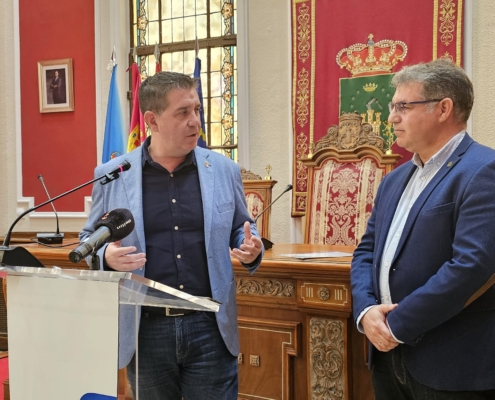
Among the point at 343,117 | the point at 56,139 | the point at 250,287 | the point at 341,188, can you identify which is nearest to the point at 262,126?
the point at 343,117

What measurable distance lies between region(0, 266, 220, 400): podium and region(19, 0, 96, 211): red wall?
4.37 meters

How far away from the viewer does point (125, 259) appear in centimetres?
133

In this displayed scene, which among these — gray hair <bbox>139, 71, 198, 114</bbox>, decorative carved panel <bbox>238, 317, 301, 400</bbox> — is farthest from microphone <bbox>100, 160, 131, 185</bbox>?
decorative carved panel <bbox>238, 317, 301, 400</bbox>

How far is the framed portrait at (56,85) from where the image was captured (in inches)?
211

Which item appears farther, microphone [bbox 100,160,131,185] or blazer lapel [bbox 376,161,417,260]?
blazer lapel [bbox 376,161,417,260]

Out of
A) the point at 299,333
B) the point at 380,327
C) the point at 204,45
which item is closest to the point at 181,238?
the point at 380,327

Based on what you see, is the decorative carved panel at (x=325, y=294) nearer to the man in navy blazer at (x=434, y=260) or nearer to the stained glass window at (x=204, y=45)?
the man in navy blazer at (x=434, y=260)

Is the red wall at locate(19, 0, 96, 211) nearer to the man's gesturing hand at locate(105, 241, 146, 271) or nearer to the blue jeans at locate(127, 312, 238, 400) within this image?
the blue jeans at locate(127, 312, 238, 400)

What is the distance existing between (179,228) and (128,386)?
581 mm

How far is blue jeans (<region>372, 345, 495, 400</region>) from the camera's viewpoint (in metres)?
1.39

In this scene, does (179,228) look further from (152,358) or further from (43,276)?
(43,276)

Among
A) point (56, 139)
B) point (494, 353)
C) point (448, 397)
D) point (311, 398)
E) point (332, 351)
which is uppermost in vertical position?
point (56, 139)

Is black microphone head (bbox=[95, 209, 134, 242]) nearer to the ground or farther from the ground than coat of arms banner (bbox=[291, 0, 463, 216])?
nearer to the ground

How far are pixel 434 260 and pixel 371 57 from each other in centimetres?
320
